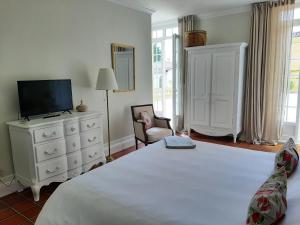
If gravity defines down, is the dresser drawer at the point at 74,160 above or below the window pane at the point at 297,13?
below

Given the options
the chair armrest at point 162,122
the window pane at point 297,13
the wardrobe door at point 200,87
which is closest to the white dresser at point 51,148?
the chair armrest at point 162,122

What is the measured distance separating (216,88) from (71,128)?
3.01 meters

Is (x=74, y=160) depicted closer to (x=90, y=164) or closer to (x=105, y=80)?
(x=90, y=164)

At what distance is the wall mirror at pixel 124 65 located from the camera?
13.7ft

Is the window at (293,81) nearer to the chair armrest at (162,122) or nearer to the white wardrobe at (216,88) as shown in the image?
the white wardrobe at (216,88)

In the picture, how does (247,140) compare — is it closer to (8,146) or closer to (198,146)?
(198,146)

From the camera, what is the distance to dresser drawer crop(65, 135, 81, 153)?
9.77 ft

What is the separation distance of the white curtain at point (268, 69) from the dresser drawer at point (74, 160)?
11.2ft

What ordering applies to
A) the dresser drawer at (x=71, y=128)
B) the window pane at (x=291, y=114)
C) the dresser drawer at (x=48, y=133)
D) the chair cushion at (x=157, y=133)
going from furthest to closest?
1. the window pane at (x=291, y=114)
2. the chair cushion at (x=157, y=133)
3. the dresser drawer at (x=71, y=128)
4. the dresser drawer at (x=48, y=133)

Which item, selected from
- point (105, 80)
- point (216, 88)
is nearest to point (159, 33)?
point (216, 88)

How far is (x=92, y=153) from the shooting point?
10.9 feet

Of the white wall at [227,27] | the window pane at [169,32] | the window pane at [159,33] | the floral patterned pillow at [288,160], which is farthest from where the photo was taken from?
the window pane at [159,33]

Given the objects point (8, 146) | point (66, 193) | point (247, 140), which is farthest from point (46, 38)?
point (247, 140)

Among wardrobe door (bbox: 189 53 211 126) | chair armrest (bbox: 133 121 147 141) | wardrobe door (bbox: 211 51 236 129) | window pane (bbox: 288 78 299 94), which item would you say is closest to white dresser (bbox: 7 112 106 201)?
→ chair armrest (bbox: 133 121 147 141)
